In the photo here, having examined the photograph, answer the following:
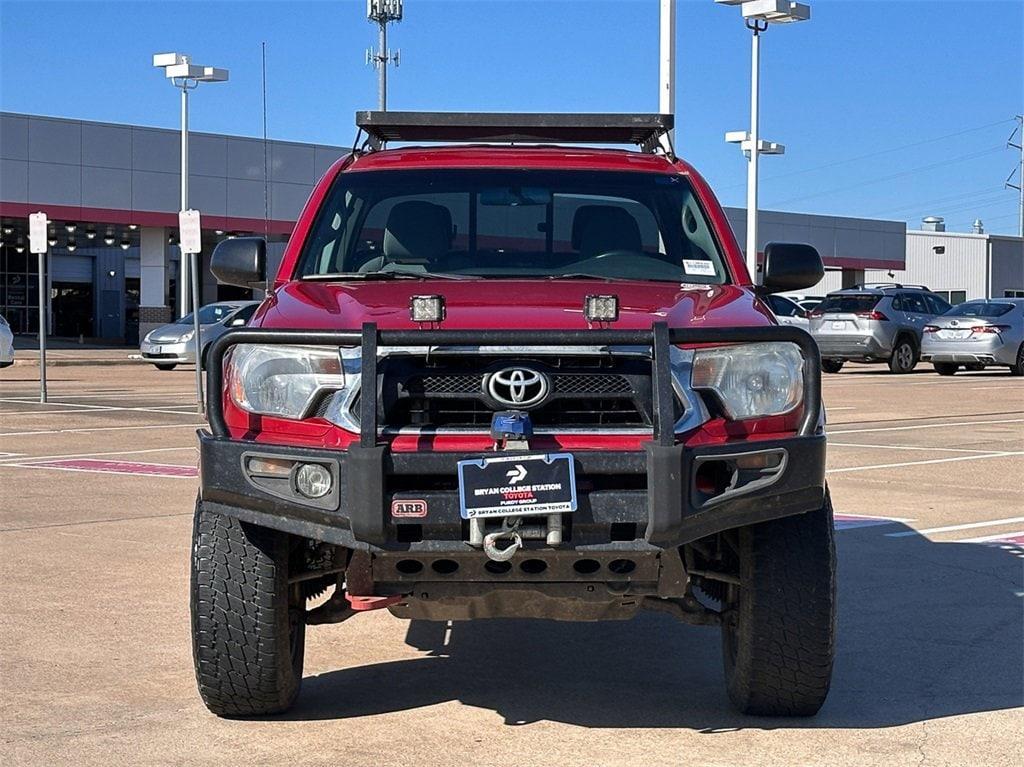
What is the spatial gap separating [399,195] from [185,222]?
1587cm

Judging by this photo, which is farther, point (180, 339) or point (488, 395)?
point (180, 339)

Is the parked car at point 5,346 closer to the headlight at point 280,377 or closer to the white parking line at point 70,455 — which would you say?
the white parking line at point 70,455

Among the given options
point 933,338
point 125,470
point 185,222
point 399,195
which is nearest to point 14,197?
point 185,222

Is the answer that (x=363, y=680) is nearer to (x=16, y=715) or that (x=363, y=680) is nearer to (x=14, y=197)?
(x=16, y=715)

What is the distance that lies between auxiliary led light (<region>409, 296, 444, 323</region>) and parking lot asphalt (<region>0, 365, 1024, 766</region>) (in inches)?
Answer: 52.0

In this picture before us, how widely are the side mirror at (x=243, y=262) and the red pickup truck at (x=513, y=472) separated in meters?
0.93

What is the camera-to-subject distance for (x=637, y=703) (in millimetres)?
5422

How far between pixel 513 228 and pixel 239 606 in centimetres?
215

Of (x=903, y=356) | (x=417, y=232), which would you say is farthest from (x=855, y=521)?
(x=903, y=356)

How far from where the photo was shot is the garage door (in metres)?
58.7

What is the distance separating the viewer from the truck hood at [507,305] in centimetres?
482

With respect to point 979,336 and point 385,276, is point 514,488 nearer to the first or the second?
point 385,276

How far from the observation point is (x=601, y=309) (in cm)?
480

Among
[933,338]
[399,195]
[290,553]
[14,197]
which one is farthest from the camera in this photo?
[14,197]
